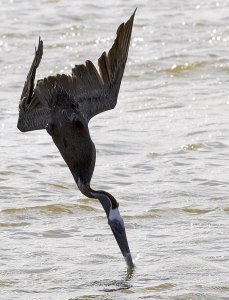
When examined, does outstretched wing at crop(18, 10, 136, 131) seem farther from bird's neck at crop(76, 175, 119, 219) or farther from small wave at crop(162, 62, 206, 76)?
small wave at crop(162, 62, 206, 76)

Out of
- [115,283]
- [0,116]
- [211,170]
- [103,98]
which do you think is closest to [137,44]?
[0,116]

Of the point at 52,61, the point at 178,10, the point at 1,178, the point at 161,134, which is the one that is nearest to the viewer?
the point at 1,178

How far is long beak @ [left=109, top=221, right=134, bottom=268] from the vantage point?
8.10 meters

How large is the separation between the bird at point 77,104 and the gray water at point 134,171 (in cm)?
61

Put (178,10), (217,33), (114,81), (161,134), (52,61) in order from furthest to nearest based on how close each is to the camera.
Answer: (178,10) → (217,33) → (52,61) → (161,134) → (114,81)

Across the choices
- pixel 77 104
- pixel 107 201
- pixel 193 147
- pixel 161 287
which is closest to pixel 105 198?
pixel 107 201

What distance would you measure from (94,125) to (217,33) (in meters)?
4.40

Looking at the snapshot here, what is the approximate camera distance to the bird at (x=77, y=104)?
28.1ft

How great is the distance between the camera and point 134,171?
417 inches

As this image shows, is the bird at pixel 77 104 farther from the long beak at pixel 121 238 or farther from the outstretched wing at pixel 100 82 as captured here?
the long beak at pixel 121 238

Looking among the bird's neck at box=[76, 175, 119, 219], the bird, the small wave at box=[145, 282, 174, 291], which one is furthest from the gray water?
the bird

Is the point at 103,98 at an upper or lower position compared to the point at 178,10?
upper

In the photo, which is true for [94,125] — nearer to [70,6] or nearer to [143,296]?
[143,296]

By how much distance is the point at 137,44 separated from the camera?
15.5 meters
